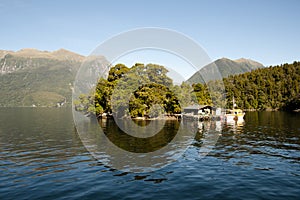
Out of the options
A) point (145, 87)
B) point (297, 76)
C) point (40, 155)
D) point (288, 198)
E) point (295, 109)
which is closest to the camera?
point (288, 198)

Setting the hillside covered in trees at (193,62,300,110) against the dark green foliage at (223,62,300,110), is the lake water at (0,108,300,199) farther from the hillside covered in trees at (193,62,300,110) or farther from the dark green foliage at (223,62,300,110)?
the dark green foliage at (223,62,300,110)

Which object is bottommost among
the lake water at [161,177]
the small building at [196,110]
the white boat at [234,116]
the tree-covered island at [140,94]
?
the lake water at [161,177]

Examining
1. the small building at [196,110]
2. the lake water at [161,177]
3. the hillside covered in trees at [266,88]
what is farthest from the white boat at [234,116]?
the hillside covered in trees at [266,88]

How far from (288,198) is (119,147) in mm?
22084

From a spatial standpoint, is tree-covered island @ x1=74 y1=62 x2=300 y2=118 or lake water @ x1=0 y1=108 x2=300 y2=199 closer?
lake water @ x1=0 y1=108 x2=300 y2=199

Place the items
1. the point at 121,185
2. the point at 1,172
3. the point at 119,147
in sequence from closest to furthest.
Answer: the point at 121,185 → the point at 1,172 → the point at 119,147

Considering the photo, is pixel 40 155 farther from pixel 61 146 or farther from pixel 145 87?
pixel 145 87

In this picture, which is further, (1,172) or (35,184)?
(1,172)

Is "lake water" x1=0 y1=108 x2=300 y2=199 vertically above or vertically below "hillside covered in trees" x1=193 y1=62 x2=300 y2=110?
below

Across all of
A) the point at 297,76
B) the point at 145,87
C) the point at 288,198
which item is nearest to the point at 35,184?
the point at 288,198

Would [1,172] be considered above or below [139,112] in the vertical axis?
below

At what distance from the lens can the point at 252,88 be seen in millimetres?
170250

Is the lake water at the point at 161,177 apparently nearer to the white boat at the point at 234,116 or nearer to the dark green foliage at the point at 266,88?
the white boat at the point at 234,116

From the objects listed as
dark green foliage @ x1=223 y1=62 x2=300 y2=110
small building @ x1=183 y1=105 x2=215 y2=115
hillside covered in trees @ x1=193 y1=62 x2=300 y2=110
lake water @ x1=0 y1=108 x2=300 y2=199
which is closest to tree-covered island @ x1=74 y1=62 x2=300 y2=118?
small building @ x1=183 y1=105 x2=215 y2=115
